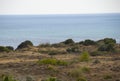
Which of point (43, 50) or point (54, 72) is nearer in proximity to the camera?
point (54, 72)

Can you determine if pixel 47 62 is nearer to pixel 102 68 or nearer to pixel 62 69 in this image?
pixel 62 69

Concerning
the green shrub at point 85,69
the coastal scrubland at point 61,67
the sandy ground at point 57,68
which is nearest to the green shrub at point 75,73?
the coastal scrubland at point 61,67

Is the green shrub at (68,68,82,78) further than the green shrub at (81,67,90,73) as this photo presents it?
No

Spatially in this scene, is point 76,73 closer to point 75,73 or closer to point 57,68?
point 75,73

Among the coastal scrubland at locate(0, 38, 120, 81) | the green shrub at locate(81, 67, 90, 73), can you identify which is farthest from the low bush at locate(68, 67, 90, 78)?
the green shrub at locate(81, 67, 90, 73)

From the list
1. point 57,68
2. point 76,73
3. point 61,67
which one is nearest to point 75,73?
point 76,73

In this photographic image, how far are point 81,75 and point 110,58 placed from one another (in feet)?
25.4

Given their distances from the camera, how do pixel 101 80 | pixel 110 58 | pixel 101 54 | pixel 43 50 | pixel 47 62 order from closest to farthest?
pixel 101 80 < pixel 47 62 < pixel 110 58 < pixel 101 54 < pixel 43 50

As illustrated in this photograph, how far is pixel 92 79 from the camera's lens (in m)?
22.7

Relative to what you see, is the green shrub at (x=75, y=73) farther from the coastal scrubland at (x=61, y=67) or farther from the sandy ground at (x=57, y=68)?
the sandy ground at (x=57, y=68)

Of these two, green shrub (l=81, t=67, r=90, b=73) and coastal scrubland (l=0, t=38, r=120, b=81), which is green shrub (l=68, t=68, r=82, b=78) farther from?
green shrub (l=81, t=67, r=90, b=73)

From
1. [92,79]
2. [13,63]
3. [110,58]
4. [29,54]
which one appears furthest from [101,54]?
[92,79]

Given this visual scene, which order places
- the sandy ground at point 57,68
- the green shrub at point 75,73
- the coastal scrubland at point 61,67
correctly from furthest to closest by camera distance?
the green shrub at point 75,73 < the sandy ground at point 57,68 < the coastal scrubland at point 61,67

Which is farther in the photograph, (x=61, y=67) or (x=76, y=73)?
(x=61, y=67)
